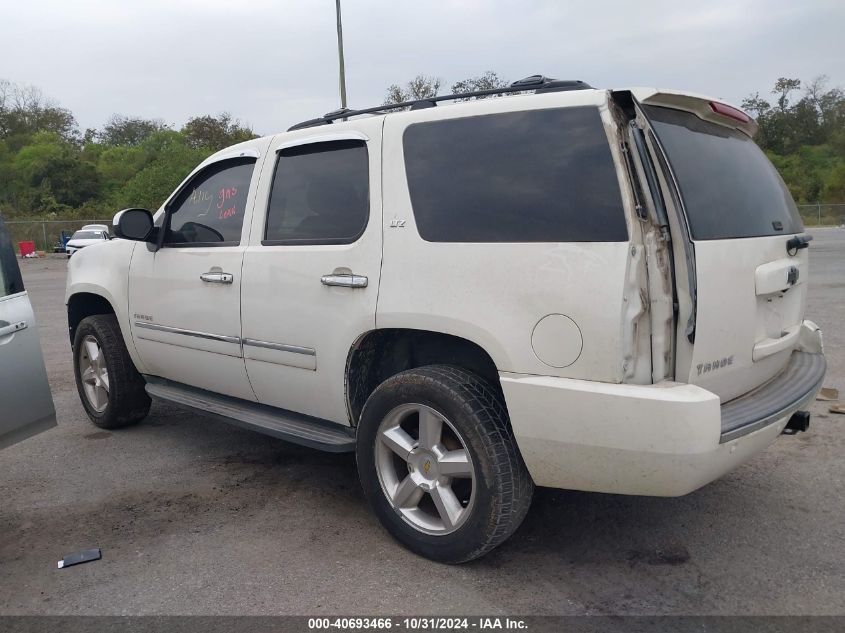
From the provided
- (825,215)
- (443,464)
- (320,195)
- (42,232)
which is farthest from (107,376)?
(825,215)

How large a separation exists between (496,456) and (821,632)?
132 centimetres

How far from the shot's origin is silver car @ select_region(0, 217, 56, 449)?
11.2 ft

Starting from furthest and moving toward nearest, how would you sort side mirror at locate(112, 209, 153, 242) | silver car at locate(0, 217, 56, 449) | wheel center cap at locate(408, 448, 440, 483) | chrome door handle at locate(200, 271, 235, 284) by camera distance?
Result: side mirror at locate(112, 209, 153, 242), chrome door handle at locate(200, 271, 235, 284), silver car at locate(0, 217, 56, 449), wheel center cap at locate(408, 448, 440, 483)

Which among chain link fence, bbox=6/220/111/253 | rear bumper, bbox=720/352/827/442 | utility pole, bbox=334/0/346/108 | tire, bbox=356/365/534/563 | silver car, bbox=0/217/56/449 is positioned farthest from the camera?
chain link fence, bbox=6/220/111/253

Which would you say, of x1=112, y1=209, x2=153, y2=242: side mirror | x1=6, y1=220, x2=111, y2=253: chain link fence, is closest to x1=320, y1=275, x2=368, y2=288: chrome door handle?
x1=112, y1=209, x2=153, y2=242: side mirror

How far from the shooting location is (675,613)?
2771 millimetres

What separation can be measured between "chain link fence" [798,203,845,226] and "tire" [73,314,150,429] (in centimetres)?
5161

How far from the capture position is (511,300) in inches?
113

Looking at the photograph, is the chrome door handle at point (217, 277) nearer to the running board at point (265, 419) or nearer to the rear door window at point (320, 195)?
the rear door window at point (320, 195)

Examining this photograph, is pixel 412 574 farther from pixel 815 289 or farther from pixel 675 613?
pixel 815 289

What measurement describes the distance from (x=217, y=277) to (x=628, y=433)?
2.55 metres

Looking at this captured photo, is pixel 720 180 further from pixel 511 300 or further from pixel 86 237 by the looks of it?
pixel 86 237

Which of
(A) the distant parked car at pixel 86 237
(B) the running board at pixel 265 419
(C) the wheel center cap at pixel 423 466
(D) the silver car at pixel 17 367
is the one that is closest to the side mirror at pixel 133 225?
(D) the silver car at pixel 17 367

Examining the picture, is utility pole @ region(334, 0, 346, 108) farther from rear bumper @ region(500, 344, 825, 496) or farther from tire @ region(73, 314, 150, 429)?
rear bumper @ region(500, 344, 825, 496)
